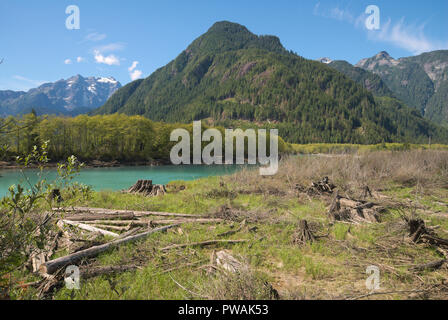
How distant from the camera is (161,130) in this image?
214 ft

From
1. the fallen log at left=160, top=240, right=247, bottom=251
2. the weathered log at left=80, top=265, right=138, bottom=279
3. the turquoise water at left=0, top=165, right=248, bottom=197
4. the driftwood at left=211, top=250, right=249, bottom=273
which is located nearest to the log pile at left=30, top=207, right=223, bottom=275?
the weathered log at left=80, top=265, right=138, bottom=279

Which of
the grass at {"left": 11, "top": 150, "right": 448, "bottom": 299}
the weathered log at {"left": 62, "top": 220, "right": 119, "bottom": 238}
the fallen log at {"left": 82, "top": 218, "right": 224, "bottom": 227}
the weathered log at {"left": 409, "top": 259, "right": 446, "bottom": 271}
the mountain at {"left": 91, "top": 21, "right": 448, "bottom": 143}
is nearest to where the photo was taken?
the grass at {"left": 11, "top": 150, "right": 448, "bottom": 299}

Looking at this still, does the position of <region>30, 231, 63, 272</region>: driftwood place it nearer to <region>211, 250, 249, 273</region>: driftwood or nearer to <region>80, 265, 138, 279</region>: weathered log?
<region>80, 265, 138, 279</region>: weathered log

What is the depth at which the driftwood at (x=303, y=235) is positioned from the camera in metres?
6.62

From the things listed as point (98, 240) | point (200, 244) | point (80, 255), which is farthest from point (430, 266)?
point (98, 240)

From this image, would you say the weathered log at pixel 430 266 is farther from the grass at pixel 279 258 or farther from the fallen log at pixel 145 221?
the fallen log at pixel 145 221

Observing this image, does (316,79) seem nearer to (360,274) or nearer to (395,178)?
(395,178)

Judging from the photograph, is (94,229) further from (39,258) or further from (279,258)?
(279,258)

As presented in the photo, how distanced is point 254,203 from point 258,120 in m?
142

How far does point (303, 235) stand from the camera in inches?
265

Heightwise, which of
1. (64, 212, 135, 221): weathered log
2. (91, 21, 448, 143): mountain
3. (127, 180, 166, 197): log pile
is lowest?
(127, 180, 166, 197): log pile

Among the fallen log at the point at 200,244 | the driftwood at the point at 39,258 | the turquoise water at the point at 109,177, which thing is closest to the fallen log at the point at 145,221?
the fallen log at the point at 200,244

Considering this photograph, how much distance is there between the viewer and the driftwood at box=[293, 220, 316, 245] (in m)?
6.62
